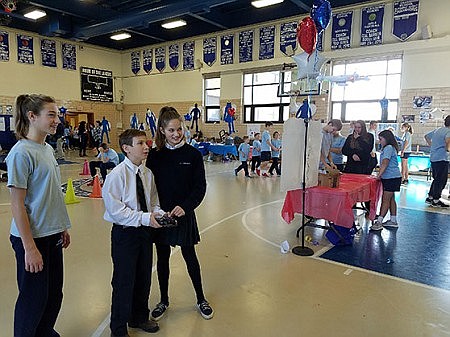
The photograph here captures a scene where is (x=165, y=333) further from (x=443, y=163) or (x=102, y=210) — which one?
(x=443, y=163)

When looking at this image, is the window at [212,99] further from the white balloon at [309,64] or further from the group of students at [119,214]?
the group of students at [119,214]

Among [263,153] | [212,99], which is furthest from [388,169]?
[212,99]

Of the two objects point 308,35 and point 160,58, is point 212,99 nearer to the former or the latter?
point 160,58

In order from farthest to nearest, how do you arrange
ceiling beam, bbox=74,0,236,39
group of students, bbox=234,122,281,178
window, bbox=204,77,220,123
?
window, bbox=204,77,220,123, ceiling beam, bbox=74,0,236,39, group of students, bbox=234,122,281,178

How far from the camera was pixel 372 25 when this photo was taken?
11516 mm

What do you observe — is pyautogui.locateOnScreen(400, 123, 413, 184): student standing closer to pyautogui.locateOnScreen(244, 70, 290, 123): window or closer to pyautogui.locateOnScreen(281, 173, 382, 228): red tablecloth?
pyautogui.locateOnScreen(281, 173, 382, 228): red tablecloth

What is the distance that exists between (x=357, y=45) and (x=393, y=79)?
1717mm

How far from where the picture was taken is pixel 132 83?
62.5ft

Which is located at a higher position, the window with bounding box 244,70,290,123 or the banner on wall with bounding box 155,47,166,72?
the banner on wall with bounding box 155,47,166,72

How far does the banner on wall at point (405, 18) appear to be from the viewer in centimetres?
1073

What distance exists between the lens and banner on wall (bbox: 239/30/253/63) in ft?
47.6

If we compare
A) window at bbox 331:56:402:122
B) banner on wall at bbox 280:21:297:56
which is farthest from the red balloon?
banner on wall at bbox 280:21:297:56

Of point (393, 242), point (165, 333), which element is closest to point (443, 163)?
point (393, 242)

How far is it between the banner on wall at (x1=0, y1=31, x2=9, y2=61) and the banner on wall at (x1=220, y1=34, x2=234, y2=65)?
9.39m
